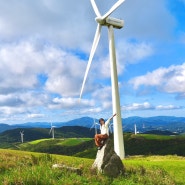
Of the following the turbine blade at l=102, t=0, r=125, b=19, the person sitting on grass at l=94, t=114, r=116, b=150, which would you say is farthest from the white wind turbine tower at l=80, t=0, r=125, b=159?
the person sitting on grass at l=94, t=114, r=116, b=150

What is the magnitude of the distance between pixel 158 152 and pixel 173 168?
132m

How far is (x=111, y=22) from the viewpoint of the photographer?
4991cm

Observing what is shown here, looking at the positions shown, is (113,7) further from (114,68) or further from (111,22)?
(114,68)

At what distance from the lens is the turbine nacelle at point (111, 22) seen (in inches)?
1939

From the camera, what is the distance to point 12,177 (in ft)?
61.8

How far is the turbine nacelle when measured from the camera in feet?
162

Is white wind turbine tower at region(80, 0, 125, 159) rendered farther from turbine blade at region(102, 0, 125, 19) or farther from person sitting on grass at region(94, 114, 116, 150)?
person sitting on grass at region(94, 114, 116, 150)

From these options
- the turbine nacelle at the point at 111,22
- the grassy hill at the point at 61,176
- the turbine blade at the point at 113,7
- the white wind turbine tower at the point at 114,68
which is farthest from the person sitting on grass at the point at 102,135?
the turbine nacelle at the point at 111,22

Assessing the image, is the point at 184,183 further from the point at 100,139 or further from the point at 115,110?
the point at 115,110

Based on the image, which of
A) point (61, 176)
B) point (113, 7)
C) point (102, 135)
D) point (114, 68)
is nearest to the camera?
A: point (61, 176)

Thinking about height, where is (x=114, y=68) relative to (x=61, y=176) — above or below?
above

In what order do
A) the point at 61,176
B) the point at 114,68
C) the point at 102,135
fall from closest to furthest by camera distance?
1. the point at 61,176
2. the point at 102,135
3. the point at 114,68

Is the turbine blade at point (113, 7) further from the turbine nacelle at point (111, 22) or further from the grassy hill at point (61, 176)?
the grassy hill at point (61, 176)

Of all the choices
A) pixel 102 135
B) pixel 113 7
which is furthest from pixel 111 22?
pixel 102 135
